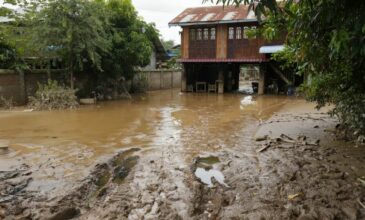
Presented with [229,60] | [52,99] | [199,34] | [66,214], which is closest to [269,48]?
[229,60]

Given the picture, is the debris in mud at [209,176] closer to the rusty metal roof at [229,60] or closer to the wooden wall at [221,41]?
the rusty metal roof at [229,60]

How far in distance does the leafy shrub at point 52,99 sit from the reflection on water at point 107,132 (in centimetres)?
83

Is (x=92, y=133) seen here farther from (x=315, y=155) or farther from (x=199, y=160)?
(x=315, y=155)

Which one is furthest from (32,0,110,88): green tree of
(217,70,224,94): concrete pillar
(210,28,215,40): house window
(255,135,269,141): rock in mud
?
Answer: (255,135,269,141): rock in mud

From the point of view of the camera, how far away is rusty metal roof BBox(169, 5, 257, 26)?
2348 cm

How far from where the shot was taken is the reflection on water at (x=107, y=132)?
8094mm

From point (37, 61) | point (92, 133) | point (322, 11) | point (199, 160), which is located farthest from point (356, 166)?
point (37, 61)

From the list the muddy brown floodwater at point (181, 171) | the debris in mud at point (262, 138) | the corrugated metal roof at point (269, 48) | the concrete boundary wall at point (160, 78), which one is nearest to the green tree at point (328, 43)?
the muddy brown floodwater at point (181, 171)

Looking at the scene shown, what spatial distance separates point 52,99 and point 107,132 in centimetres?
696

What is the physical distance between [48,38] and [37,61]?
2.18 meters

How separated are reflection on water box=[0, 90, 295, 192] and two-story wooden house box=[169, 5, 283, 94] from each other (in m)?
7.24

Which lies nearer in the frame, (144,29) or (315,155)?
(315,155)

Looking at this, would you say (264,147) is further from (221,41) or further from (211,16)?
(211,16)

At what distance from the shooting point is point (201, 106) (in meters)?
18.6
